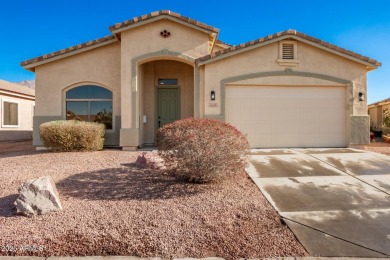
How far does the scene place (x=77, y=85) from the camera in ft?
37.5

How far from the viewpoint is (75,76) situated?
37.1 ft

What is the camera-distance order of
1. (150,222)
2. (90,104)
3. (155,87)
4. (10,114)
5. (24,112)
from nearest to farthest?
(150,222) < (90,104) < (155,87) < (10,114) < (24,112)

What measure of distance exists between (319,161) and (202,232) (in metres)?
5.68

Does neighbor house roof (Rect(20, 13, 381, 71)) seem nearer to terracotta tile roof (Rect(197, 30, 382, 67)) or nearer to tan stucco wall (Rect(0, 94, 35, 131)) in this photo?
terracotta tile roof (Rect(197, 30, 382, 67))

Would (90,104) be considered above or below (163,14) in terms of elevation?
below

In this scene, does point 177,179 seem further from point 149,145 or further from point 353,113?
point 353,113

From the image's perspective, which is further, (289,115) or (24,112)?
(24,112)

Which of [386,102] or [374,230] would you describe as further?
[386,102]

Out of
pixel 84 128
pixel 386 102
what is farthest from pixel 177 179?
pixel 386 102

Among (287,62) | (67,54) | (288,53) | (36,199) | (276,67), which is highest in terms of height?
(67,54)

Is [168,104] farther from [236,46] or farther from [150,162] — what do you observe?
[150,162]

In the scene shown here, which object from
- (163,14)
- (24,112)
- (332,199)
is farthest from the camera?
(24,112)

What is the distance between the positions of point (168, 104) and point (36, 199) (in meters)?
8.60

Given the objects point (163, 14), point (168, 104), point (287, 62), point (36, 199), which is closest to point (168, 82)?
point (168, 104)
